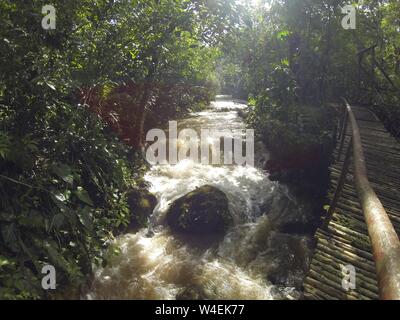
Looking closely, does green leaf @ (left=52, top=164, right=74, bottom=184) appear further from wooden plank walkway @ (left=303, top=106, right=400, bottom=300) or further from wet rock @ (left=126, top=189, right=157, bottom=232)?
wooden plank walkway @ (left=303, top=106, right=400, bottom=300)

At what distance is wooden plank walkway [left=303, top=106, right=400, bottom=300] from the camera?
4246mm

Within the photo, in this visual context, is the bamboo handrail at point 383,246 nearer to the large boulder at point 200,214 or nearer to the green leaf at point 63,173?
the green leaf at point 63,173

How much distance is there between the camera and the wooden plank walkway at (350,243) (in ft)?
13.9

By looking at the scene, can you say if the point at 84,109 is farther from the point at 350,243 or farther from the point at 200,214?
the point at 350,243

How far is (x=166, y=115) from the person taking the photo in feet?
62.7

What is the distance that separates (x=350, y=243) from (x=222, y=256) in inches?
129

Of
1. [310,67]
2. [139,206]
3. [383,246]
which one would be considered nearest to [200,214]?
[139,206]

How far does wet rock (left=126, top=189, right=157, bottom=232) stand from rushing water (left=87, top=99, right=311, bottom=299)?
0.81 ft

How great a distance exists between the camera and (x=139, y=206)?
891 cm

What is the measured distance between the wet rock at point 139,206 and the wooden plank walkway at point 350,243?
442 centimetres

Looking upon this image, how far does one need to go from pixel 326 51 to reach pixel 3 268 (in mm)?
14695

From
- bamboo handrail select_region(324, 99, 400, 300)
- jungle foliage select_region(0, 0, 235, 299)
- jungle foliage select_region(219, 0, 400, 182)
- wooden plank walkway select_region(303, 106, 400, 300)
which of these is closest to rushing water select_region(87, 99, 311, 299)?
jungle foliage select_region(0, 0, 235, 299)
